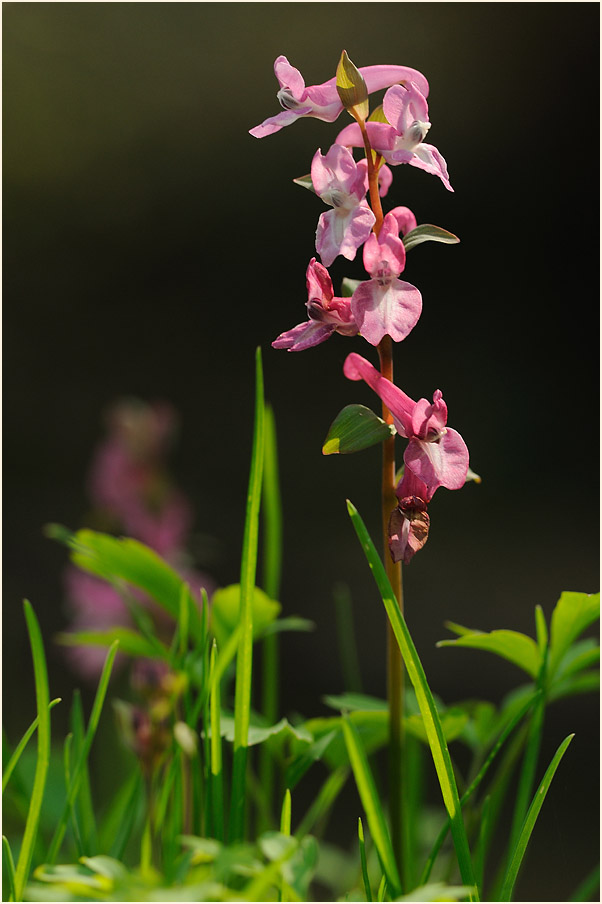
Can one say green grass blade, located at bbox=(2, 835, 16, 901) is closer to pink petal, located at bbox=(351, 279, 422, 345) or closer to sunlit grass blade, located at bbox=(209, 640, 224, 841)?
sunlit grass blade, located at bbox=(209, 640, 224, 841)

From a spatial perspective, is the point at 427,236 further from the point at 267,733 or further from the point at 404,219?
the point at 267,733

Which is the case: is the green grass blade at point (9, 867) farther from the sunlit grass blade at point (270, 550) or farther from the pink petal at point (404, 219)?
the pink petal at point (404, 219)

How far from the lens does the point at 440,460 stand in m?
0.31

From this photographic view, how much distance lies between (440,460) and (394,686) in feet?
0.31

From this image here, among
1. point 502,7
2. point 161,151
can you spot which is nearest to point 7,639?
point 161,151

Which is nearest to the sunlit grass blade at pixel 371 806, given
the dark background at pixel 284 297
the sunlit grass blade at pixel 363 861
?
the sunlit grass blade at pixel 363 861

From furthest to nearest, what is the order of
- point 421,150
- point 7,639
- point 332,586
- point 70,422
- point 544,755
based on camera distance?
1. point 70,422
2. point 332,586
3. point 7,639
4. point 544,755
5. point 421,150

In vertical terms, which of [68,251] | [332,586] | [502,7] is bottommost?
[332,586]

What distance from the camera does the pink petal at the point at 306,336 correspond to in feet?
1.05

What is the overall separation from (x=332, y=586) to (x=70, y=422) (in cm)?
87

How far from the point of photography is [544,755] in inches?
38.4

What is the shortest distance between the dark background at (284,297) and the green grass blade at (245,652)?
3.75 ft

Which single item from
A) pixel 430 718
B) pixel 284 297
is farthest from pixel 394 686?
pixel 284 297

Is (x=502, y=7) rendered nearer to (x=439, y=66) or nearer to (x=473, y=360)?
(x=439, y=66)
